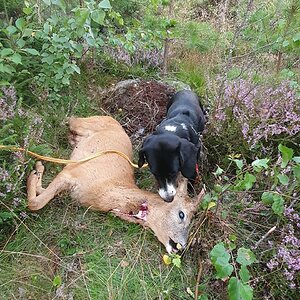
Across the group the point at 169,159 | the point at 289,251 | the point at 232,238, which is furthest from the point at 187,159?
the point at 289,251

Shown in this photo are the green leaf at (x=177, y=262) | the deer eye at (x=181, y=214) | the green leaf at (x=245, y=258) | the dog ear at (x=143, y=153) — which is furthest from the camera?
the dog ear at (x=143, y=153)

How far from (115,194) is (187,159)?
2.44 ft

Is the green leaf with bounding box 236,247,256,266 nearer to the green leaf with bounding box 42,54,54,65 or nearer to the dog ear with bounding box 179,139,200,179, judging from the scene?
the dog ear with bounding box 179,139,200,179

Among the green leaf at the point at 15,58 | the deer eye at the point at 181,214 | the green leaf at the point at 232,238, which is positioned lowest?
the deer eye at the point at 181,214

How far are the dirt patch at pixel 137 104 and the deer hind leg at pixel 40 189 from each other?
1471mm

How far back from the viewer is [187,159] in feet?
13.4

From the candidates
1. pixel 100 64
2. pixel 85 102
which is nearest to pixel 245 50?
pixel 100 64

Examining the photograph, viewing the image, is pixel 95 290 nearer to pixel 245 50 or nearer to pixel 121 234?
pixel 121 234

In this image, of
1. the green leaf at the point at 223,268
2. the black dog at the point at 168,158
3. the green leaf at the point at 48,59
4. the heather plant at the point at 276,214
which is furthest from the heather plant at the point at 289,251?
the green leaf at the point at 48,59

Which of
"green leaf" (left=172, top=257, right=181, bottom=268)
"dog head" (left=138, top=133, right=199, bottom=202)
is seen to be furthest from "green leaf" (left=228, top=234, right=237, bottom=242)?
"dog head" (left=138, top=133, right=199, bottom=202)

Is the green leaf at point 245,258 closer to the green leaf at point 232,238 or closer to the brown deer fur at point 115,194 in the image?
the green leaf at point 232,238

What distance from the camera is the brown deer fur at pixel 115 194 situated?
3.54 metres

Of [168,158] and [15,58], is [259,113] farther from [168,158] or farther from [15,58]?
[15,58]

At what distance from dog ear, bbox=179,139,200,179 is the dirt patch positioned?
116cm
